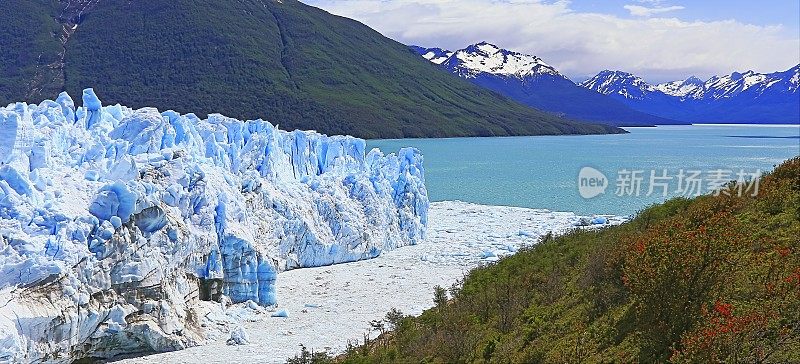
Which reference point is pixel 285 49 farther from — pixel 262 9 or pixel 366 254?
→ pixel 366 254

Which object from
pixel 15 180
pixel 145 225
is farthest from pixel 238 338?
pixel 15 180

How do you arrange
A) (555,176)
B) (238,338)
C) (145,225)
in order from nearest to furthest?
(238,338), (145,225), (555,176)

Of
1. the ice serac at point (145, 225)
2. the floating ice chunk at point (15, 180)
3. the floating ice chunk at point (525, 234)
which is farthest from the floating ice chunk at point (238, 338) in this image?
the floating ice chunk at point (525, 234)

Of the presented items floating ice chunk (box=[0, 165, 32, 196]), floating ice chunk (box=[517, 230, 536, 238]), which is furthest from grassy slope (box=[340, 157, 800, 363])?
floating ice chunk (box=[517, 230, 536, 238])

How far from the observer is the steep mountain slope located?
12712 cm

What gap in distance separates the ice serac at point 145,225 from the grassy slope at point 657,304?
18.6 feet

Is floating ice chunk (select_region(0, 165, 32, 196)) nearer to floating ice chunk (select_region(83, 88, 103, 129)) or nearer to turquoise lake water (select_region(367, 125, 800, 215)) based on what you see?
floating ice chunk (select_region(83, 88, 103, 129))

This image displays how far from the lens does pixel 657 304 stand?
8.69 meters

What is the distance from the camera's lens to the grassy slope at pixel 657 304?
785 cm

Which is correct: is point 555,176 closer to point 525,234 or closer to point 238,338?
point 525,234

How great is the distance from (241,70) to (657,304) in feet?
461

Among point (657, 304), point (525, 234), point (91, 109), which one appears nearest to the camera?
point (657, 304)

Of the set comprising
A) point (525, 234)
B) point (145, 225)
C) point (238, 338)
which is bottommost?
point (238, 338)

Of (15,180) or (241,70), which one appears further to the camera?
(241,70)
